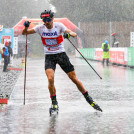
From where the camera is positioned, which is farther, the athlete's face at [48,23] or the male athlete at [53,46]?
the male athlete at [53,46]

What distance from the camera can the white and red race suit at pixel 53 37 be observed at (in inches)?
332

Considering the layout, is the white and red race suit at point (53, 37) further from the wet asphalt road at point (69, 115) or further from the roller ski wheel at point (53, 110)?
the wet asphalt road at point (69, 115)

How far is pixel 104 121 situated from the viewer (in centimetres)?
738

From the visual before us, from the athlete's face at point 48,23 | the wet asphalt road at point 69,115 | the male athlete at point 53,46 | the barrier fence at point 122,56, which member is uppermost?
the athlete's face at point 48,23

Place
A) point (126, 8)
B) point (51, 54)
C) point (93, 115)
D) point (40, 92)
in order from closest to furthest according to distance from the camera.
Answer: point (93, 115) < point (51, 54) < point (40, 92) < point (126, 8)

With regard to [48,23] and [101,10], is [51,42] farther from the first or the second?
[101,10]

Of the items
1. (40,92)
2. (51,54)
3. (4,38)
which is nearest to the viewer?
(51,54)

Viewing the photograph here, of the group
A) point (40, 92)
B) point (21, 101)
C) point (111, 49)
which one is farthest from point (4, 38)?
point (21, 101)

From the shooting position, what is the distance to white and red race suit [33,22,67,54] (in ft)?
27.7

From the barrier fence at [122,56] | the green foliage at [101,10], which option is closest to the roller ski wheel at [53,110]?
the barrier fence at [122,56]

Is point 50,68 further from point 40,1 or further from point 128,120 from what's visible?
point 40,1

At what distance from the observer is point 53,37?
8438 millimetres

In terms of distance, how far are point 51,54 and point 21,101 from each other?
2.04m

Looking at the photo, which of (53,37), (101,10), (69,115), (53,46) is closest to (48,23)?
(53,37)
